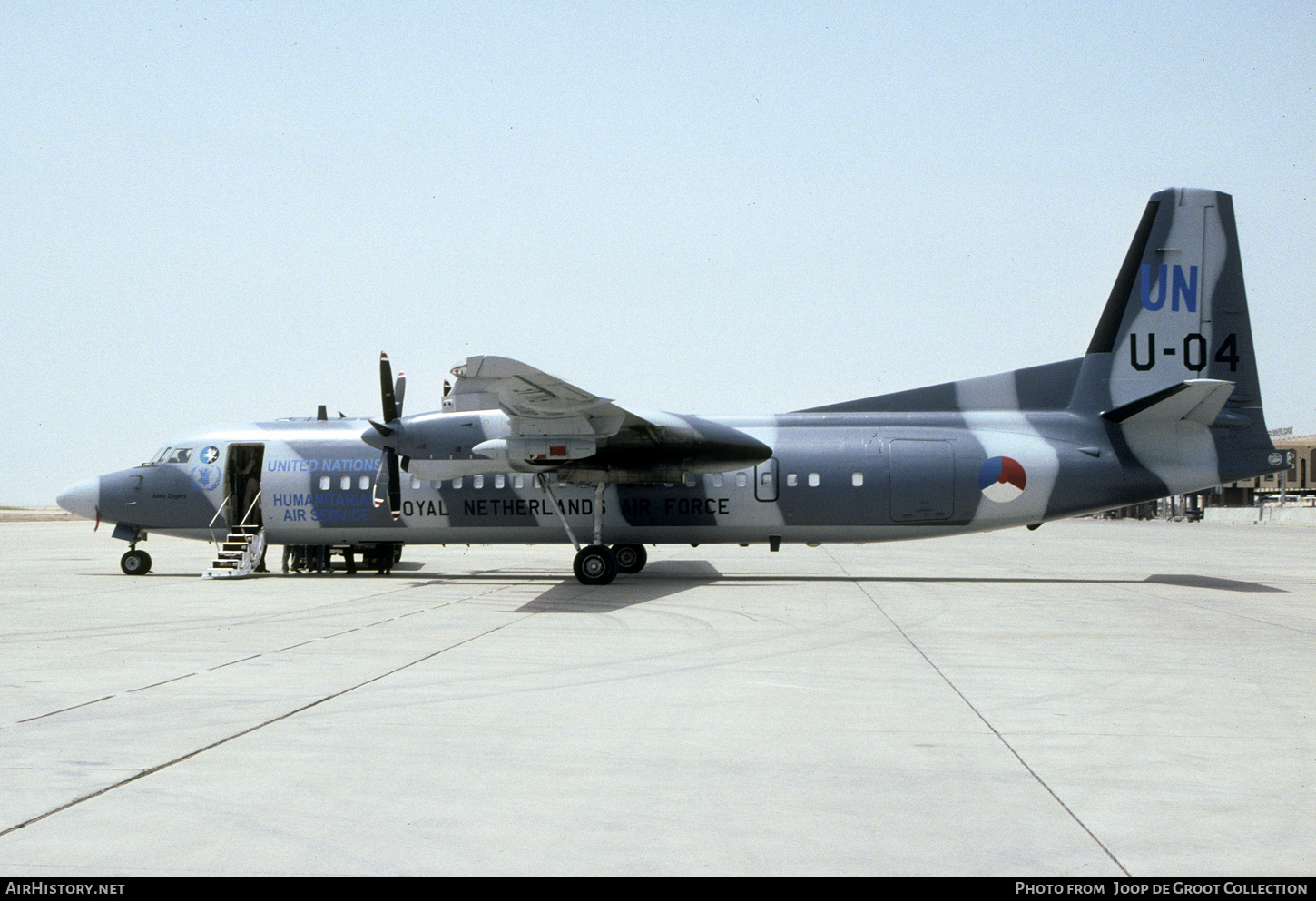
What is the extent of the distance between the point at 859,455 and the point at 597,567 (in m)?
5.86

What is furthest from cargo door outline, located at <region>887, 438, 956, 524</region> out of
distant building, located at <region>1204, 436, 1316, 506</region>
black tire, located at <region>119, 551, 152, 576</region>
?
distant building, located at <region>1204, 436, 1316, 506</region>

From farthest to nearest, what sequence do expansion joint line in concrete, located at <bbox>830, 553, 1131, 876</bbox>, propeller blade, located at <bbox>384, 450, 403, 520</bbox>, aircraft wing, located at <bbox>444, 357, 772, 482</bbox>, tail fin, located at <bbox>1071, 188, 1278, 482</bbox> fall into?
propeller blade, located at <bbox>384, 450, 403, 520</bbox>
tail fin, located at <bbox>1071, 188, 1278, 482</bbox>
aircraft wing, located at <bbox>444, 357, 772, 482</bbox>
expansion joint line in concrete, located at <bbox>830, 553, 1131, 876</bbox>

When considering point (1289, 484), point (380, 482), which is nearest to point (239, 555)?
point (380, 482)

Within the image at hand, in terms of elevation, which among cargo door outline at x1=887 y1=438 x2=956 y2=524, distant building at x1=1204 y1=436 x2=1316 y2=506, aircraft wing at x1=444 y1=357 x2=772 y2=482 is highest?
aircraft wing at x1=444 y1=357 x2=772 y2=482

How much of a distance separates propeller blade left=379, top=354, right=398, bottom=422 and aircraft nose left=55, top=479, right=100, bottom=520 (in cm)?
820

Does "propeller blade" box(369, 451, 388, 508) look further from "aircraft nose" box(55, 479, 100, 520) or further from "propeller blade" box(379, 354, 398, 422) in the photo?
"aircraft nose" box(55, 479, 100, 520)

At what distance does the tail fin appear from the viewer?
18578mm

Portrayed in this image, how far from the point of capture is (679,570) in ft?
73.6

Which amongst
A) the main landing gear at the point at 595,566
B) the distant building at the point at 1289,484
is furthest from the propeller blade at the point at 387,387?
the distant building at the point at 1289,484

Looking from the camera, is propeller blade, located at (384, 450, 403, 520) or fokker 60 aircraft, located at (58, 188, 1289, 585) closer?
fokker 60 aircraft, located at (58, 188, 1289, 585)

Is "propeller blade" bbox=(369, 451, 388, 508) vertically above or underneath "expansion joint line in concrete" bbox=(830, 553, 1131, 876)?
above

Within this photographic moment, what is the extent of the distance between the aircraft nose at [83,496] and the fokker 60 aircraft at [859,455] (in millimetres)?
3691

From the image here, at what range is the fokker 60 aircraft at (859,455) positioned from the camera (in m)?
18.2

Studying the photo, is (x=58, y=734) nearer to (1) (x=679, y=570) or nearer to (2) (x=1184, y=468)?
(1) (x=679, y=570)
